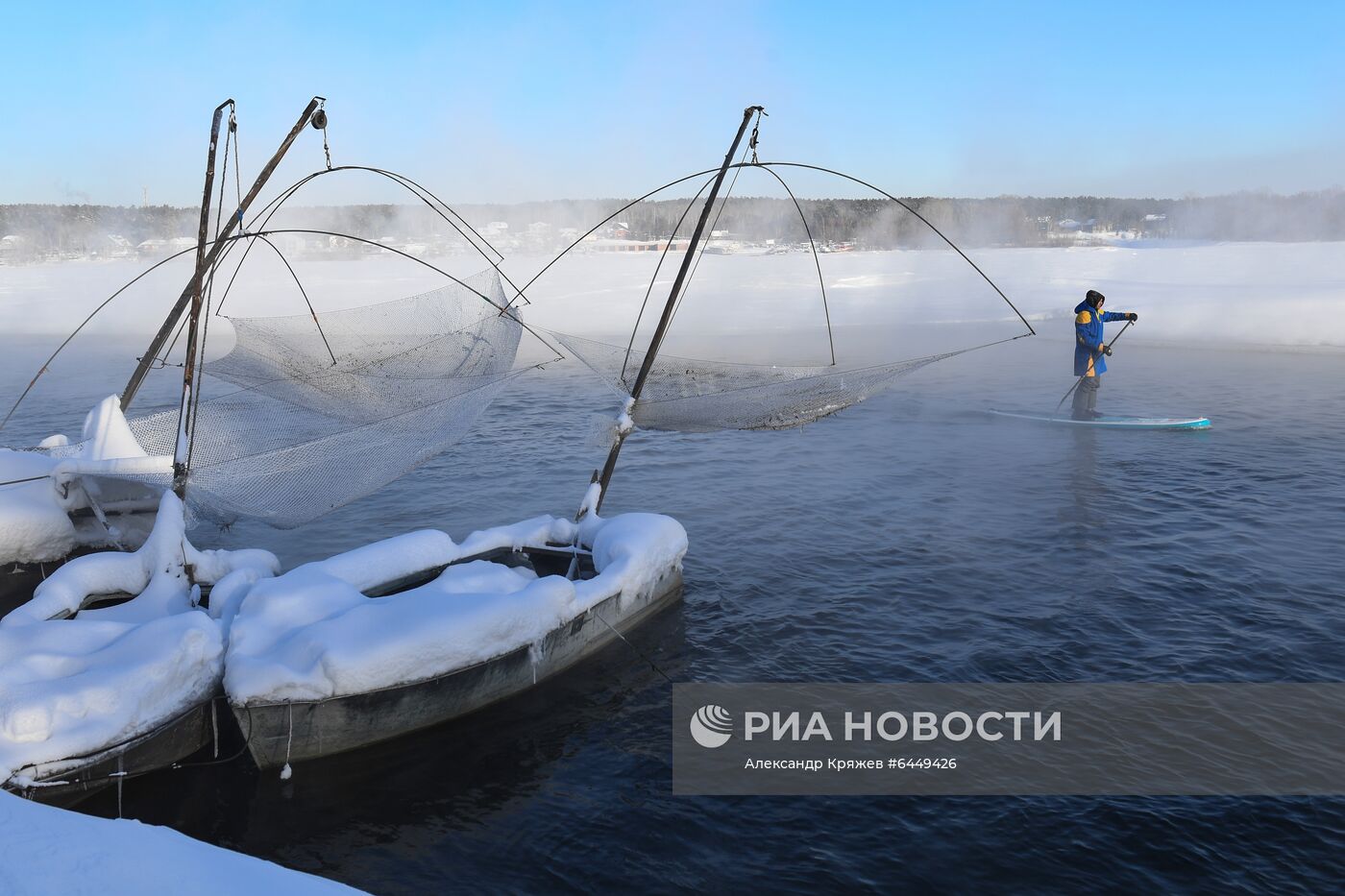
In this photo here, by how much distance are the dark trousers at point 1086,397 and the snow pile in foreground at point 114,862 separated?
49.6 feet

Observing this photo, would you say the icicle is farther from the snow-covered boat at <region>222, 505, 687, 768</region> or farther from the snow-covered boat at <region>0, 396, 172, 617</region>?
the snow-covered boat at <region>0, 396, 172, 617</region>

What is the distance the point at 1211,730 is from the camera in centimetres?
675

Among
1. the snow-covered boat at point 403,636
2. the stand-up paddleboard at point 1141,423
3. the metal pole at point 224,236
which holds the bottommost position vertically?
the snow-covered boat at point 403,636

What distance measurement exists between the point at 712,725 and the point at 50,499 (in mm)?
7101

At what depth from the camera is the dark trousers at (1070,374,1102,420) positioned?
1600 centimetres

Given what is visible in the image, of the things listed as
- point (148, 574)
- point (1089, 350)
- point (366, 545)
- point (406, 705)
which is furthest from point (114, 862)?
point (1089, 350)

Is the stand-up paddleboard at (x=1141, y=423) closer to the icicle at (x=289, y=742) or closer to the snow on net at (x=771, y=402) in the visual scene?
the snow on net at (x=771, y=402)

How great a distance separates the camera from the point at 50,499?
9.30 metres

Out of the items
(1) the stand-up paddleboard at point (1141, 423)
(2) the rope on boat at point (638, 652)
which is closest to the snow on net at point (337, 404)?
(2) the rope on boat at point (638, 652)

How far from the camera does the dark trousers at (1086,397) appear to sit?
16.0 meters

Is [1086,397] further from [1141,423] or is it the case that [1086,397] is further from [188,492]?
[188,492]

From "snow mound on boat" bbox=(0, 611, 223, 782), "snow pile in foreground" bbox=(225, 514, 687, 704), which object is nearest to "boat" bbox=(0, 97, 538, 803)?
"snow mound on boat" bbox=(0, 611, 223, 782)

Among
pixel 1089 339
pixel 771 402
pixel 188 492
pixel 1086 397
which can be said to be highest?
pixel 1089 339

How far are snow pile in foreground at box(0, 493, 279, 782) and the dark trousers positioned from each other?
14172 mm
